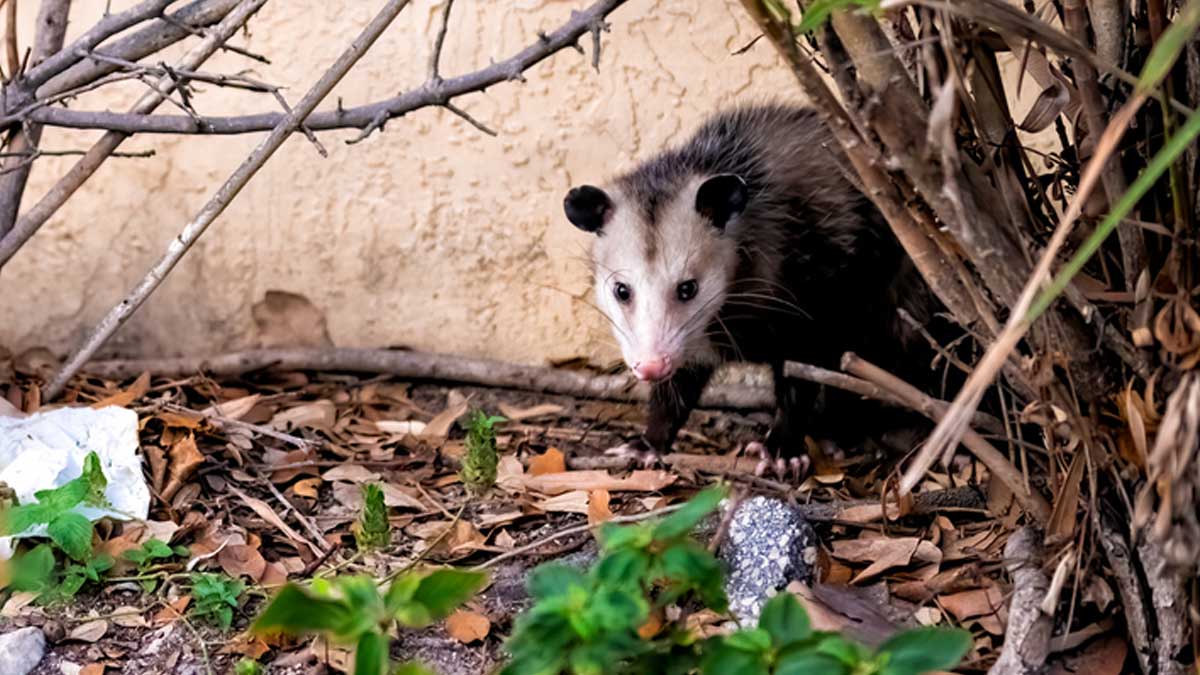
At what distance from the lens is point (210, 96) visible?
148 inches

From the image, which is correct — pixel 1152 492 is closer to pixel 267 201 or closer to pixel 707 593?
pixel 707 593

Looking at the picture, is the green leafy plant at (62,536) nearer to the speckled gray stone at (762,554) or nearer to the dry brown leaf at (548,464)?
the dry brown leaf at (548,464)

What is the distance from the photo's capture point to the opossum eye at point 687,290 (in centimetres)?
341


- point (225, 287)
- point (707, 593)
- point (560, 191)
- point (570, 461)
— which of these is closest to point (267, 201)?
point (225, 287)

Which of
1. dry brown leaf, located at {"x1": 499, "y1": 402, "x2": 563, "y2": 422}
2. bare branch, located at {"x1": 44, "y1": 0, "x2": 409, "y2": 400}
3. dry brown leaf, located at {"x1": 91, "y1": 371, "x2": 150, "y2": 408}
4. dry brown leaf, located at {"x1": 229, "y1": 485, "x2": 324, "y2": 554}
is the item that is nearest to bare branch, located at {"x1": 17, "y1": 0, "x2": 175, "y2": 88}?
bare branch, located at {"x1": 44, "y1": 0, "x2": 409, "y2": 400}

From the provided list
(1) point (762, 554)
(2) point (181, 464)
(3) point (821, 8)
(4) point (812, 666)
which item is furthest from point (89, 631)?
(3) point (821, 8)

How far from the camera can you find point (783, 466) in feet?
11.4

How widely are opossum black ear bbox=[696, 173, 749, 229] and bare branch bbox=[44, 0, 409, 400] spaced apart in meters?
0.78

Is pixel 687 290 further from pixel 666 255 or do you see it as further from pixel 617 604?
pixel 617 604

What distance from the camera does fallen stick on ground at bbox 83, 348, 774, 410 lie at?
384cm

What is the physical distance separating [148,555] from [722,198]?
145 cm

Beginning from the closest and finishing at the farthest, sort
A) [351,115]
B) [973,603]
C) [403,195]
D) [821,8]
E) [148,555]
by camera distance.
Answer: [821,8] → [973,603] → [148,555] → [351,115] → [403,195]

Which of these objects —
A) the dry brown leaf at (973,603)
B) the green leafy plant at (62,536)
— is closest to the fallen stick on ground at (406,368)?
the green leafy plant at (62,536)

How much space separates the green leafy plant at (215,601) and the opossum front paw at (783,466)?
50.5 inches
